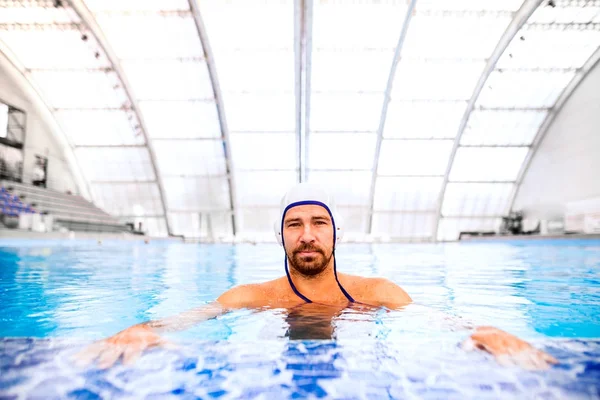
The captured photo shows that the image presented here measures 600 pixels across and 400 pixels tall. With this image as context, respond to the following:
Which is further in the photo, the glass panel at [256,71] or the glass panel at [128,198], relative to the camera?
the glass panel at [128,198]

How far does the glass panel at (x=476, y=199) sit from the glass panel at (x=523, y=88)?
18.6ft

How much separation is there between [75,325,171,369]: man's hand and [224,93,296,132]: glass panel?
19624 millimetres

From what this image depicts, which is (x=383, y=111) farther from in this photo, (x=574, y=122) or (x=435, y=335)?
(x=435, y=335)

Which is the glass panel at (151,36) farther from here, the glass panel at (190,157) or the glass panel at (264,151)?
the glass panel at (264,151)

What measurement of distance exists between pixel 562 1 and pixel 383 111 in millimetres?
8639

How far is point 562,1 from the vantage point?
17.0 meters

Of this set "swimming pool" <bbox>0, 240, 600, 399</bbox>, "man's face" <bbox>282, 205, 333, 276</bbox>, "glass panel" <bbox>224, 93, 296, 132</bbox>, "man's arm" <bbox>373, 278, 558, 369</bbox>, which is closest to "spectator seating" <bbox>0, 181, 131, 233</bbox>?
"glass panel" <bbox>224, 93, 296, 132</bbox>

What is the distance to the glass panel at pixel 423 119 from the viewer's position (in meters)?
21.7

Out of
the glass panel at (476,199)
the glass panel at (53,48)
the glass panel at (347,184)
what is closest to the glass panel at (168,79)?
the glass panel at (53,48)

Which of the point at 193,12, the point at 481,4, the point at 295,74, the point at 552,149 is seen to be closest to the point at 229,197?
the point at 295,74

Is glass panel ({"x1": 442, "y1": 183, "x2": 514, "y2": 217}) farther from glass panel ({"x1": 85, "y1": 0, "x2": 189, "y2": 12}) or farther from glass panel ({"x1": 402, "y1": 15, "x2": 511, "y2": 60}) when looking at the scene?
glass panel ({"x1": 85, "y1": 0, "x2": 189, "y2": 12})

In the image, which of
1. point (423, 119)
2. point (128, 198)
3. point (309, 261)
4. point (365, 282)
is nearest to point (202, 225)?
point (128, 198)

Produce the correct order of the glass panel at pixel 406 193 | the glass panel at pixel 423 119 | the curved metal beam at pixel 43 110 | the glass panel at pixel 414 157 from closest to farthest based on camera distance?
the curved metal beam at pixel 43 110 < the glass panel at pixel 423 119 < the glass panel at pixel 414 157 < the glass panel at pixel 406 193

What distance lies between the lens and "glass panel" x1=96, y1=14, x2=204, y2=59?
699 inches
